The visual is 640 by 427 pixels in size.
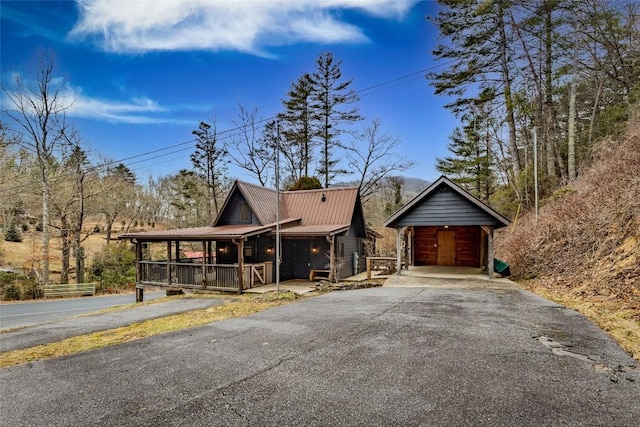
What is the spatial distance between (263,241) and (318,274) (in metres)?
3.33

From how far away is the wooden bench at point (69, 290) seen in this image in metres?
20.5

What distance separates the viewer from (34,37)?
65.5 ft

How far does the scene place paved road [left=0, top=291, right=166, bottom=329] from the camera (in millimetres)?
13087

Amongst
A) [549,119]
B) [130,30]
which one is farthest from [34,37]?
[549,119]

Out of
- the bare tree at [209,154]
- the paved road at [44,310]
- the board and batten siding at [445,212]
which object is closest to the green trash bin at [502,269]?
the board and batten siding at [445,212]

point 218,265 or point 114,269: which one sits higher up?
point 218,265

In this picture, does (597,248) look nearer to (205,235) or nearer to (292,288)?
(292,288)

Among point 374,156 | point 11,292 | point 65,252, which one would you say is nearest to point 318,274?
point 374,156

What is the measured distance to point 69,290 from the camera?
2100 centimetres

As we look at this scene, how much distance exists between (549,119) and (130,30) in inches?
913

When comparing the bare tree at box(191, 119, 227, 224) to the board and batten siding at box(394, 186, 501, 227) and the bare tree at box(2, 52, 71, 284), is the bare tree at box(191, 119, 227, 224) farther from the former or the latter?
the board and batten siding at box(394, 186, 501, 227)

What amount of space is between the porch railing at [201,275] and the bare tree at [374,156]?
14726 millimetres

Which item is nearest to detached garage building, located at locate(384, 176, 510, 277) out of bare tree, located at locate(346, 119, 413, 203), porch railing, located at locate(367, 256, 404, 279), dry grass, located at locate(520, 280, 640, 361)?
porch railing, located at locate(367, 256, 404, 279)

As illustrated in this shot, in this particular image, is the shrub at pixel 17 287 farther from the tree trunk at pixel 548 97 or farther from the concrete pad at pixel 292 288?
the tree trunk at pixel 548 97
